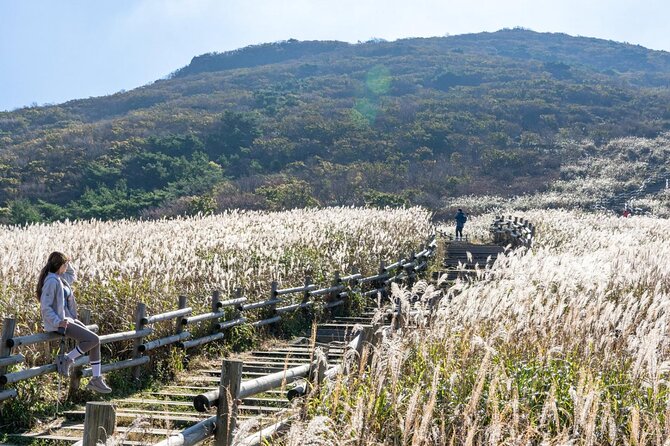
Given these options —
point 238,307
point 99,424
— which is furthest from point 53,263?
point 99,424

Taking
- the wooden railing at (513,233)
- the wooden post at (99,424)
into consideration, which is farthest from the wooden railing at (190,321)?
the wooden railing at (513,233)

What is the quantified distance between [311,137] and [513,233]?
39.2m

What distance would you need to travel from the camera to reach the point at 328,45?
133 m

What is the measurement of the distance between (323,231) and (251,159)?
3935cm

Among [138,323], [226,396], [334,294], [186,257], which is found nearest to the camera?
[226,396]

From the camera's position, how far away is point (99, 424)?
3.40m

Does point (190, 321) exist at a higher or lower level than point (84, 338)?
lower

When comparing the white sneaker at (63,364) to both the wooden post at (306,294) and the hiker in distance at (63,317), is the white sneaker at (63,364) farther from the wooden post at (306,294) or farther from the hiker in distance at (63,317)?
the wooden post at (306,294)

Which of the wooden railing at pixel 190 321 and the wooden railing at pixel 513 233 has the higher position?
the wooden railing at pixel 190 321

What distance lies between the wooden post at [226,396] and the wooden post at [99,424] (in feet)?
3.29

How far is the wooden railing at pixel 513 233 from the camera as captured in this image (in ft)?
72.5

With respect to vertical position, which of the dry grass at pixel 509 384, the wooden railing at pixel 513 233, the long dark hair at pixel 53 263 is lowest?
the wooden railing at pixel 513 233

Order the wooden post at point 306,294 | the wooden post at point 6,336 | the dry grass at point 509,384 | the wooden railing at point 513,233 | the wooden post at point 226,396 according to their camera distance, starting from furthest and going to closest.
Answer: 1. the wooden railing at point 513,233
2. the wooden post at point 306,294
3. the wooden post at point 6,336
4. the wooden post at point 226,396
5. the dry grass at point 509,384

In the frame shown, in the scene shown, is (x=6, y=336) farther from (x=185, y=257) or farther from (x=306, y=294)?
(x=306, y=294)
